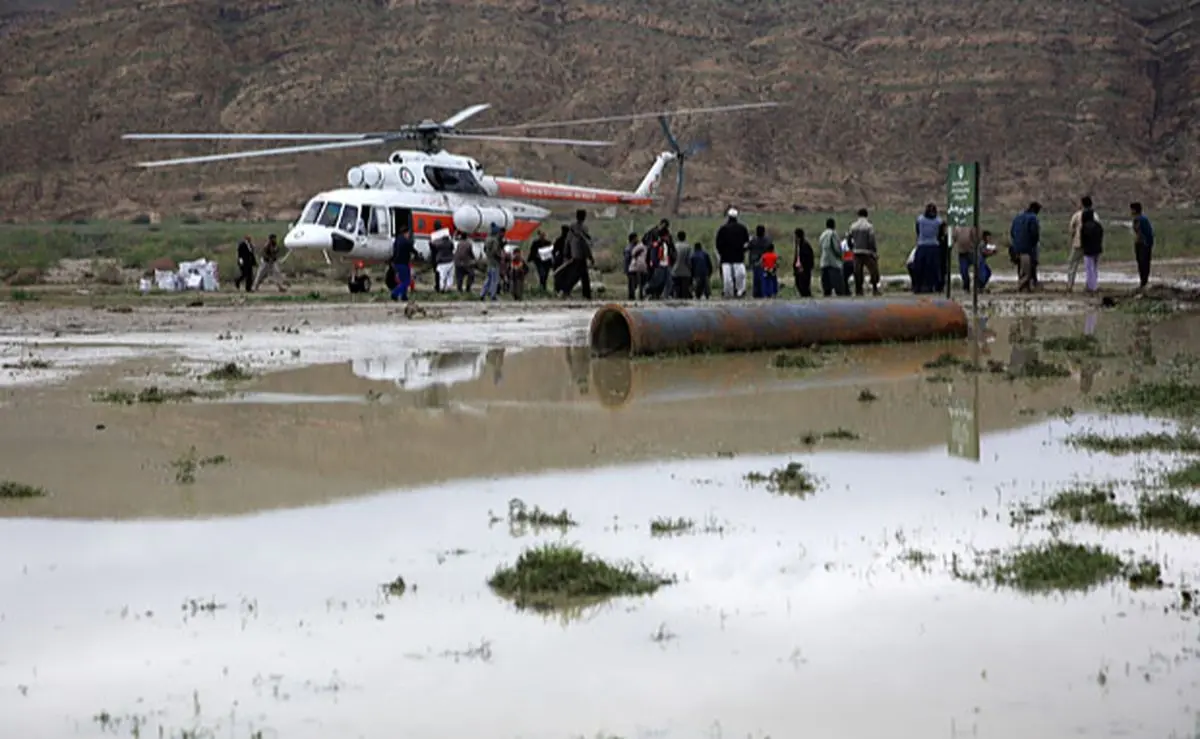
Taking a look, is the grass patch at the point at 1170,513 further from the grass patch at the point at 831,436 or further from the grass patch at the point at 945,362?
the grass patch at the point at 945,362

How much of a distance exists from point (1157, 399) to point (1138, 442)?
2.48 metres

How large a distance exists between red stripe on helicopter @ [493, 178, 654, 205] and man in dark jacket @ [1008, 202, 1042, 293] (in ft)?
34.9

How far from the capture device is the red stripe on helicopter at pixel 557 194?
37.5 m

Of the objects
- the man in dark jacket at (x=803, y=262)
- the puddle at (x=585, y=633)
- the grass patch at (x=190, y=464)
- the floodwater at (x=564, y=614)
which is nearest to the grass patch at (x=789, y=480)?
the floodwater at (x=564, y=614)

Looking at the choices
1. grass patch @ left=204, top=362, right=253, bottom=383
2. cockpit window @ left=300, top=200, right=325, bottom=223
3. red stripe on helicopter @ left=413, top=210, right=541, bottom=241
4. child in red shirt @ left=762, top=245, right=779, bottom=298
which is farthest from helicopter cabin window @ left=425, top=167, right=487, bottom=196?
grass patch @ left=204, top=362, right=253, bottom=383

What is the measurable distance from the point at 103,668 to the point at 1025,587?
146 inches

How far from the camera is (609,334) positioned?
19.7 meters

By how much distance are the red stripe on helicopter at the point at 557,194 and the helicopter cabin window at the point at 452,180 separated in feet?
2.40

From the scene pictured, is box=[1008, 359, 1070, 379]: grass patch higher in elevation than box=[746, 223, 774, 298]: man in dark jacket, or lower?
lower

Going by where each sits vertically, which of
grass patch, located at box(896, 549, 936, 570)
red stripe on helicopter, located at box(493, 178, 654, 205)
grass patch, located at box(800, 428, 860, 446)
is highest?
red stripe on helicopter, located at box(493, 178, 654, 205)

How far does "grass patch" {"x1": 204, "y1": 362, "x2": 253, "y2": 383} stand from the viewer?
16.8 meters

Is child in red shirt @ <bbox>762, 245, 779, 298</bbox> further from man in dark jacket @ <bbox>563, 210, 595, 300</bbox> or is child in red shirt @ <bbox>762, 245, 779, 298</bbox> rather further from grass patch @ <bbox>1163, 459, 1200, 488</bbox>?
grass patch @ <bbox>1163, 459, 1200, 488</bbox>

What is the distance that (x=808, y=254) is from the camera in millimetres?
29703

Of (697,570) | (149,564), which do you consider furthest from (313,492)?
(697,570)
